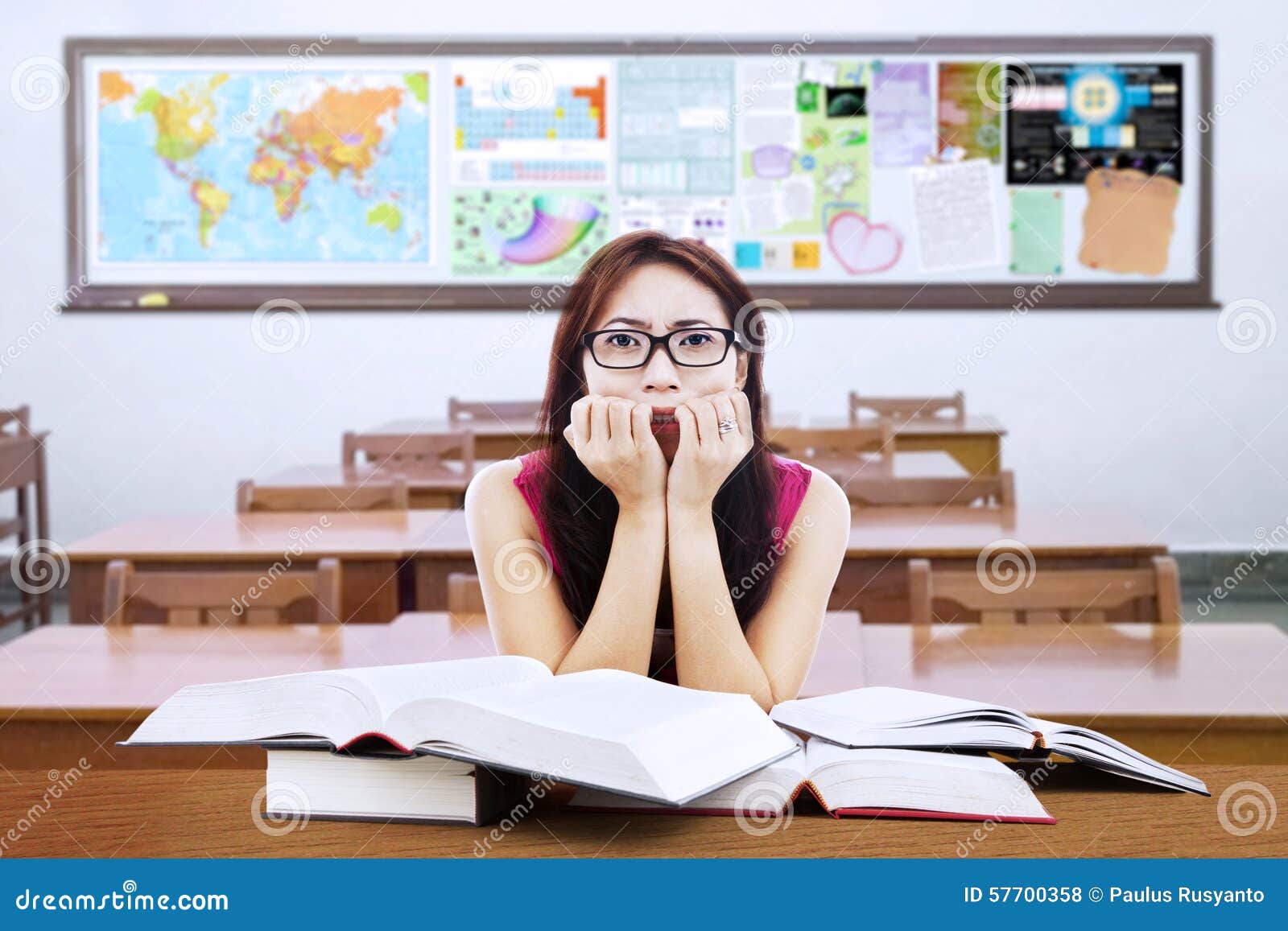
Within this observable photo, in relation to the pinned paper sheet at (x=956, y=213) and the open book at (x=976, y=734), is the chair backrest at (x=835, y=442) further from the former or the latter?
the open book at (x=976, y=734)

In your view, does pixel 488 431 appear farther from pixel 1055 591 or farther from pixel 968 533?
pixel 1055 591

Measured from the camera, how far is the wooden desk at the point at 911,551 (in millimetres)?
2729

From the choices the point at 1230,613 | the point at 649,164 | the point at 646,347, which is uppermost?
the point at 649,164

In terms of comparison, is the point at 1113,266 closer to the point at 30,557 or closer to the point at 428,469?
the point at 428,469

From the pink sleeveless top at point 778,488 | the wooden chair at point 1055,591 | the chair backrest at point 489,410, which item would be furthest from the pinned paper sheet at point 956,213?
the pink sleeveless top at point 778,488

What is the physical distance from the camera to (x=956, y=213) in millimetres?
5273

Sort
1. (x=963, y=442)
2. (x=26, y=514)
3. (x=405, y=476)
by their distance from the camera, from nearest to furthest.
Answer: (x=405, y=476) → (x=963, y=442) → (x=26, y=514)

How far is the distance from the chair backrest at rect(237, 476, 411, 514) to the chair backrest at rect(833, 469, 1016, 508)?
44.8 inches

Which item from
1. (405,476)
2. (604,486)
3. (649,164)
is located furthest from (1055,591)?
(649,164)

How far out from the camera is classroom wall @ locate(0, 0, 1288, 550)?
5.27 metres

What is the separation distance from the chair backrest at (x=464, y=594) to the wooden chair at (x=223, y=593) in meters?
0.20

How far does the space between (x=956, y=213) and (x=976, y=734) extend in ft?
15.1

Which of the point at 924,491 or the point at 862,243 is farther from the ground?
the point at 862,243

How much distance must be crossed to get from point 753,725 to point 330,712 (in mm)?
297
